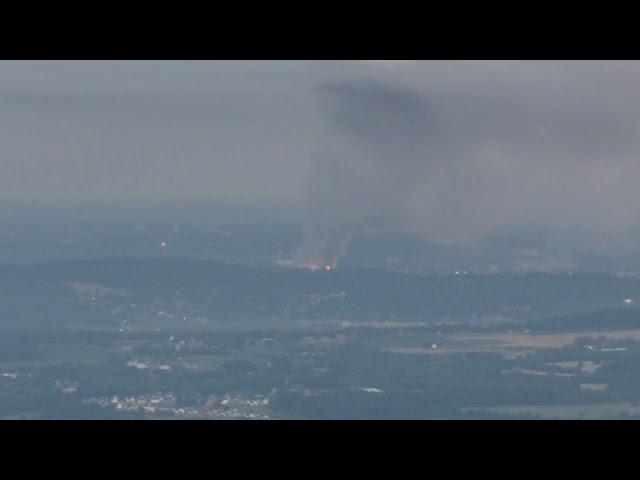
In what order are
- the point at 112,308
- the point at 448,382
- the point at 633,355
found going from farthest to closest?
the point at 112,308
the point at 633,355
the point at 448,382

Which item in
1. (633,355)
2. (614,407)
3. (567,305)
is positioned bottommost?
(614,407)

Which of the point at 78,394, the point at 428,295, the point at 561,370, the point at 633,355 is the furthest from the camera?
the point at 428,295

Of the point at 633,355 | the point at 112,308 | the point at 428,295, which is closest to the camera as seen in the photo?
the point at 633,355

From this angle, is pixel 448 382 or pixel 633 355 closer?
pixel 448 382

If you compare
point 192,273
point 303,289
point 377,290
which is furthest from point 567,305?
point 192,273

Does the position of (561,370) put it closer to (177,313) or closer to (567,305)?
(567,305)

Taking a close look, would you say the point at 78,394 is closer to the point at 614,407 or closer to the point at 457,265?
the point at 614,407

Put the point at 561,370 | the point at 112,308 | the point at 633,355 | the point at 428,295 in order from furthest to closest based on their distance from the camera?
the point at 428,295
the point at 112,308
the point at 633,355
the point at 561,370

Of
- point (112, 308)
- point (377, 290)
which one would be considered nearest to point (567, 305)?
point (377, 290)

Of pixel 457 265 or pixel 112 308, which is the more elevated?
pixel 457 265
